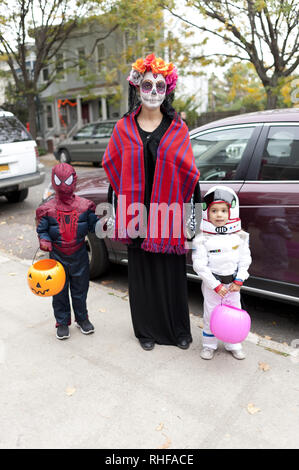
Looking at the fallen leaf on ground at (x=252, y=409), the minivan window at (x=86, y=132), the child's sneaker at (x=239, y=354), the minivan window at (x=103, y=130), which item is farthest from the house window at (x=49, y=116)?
the fallen leaf on ground at (x=252, y=409)

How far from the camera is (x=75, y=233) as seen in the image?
305 cm

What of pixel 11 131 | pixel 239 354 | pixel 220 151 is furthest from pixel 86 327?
pixel 11 131

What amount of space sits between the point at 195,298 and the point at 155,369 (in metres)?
1.49

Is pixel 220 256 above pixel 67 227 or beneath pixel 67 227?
beneath

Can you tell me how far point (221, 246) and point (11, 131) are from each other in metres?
6.27

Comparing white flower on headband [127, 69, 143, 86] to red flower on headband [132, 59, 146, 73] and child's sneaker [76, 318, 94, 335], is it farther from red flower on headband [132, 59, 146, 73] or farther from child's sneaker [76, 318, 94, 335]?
child's sneaker [76, 318, 94, 335]

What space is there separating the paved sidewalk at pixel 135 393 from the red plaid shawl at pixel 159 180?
88cm

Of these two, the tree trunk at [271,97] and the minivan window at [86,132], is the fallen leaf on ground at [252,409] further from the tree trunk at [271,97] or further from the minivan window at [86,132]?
the minivan window at [86,132]

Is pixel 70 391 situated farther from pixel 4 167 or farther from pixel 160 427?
pixel 4 167

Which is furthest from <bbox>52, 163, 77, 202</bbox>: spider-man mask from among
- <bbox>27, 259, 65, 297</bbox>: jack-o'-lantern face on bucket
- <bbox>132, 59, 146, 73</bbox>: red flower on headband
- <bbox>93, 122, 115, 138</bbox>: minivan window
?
<bbox>93, 122, 115, 138</bbox>: minivan window

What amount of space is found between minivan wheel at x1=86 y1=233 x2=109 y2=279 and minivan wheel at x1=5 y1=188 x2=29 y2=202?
4.98 meters

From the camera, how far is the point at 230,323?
267 cm

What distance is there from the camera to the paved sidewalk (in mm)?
2256
